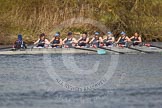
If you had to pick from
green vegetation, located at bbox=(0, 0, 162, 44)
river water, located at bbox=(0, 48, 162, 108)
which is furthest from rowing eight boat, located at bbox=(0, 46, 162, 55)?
green vegetation, located at bbox=(0, 0, 162, 44)

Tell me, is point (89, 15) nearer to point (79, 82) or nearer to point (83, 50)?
point (83, 50)

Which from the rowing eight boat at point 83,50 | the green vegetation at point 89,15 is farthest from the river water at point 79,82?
the green vegetation at point 89,15

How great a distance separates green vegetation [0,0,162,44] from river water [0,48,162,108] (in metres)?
13.6

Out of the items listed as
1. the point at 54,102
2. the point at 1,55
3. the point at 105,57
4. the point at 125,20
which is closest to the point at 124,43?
the point at 105,57

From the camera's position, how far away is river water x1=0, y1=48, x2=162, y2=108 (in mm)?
18781

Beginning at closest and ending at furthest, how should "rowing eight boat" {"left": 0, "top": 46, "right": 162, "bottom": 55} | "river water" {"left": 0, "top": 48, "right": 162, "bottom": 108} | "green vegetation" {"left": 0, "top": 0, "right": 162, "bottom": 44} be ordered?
1. "river water" {"left": 0, "top": 48, "right": 162, "bottom": 108}
2. "rowing eight boat" {"left": 0, "top": 46, "right": 162, "bottom": 55}
3. "green vegetation" {"left": 0, "top": 0, "right": 162, "bottom": 44}

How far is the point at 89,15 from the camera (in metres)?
48.2

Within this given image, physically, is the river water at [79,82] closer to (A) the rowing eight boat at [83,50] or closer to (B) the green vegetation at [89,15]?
(A) the rowing eight boat at [83,50]

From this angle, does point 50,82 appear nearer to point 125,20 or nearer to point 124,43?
point 124,43

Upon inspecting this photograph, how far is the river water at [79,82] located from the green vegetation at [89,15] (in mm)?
13606

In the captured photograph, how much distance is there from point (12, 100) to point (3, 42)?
2710cm

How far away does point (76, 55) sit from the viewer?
114 feet

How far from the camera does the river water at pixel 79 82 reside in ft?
61.6

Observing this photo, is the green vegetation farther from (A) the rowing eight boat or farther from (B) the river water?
(B) the river water
